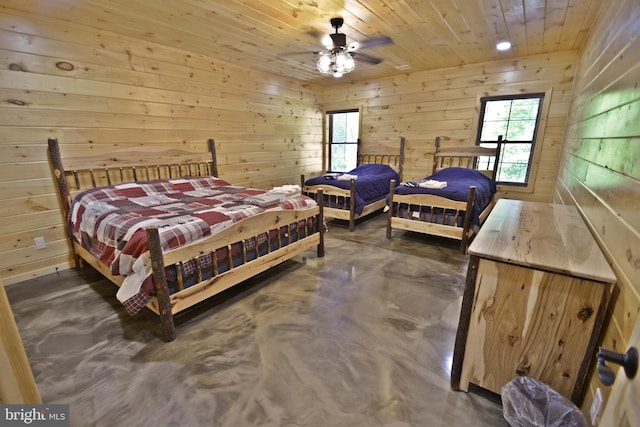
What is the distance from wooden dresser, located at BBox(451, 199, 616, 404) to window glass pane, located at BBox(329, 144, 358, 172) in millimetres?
4594

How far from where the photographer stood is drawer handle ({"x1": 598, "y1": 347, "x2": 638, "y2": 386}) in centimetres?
56

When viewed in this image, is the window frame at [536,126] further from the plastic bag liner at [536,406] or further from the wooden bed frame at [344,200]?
the plastic bag liner at [536,406]

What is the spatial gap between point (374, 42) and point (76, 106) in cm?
318

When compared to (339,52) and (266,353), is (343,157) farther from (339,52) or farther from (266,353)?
(266,353)

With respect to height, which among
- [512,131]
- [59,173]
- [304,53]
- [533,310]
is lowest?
[533,310]

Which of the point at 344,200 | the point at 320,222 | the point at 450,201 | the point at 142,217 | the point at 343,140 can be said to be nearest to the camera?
the point at 142,217

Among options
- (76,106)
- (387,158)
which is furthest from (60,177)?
(387,158)

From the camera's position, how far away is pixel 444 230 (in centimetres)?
337

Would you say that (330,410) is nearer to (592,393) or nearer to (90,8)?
(592,393)

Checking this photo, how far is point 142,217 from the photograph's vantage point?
2225 millimetres

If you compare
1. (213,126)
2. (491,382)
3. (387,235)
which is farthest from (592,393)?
(213,126)

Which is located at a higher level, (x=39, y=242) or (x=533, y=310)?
(x=533, y=310)

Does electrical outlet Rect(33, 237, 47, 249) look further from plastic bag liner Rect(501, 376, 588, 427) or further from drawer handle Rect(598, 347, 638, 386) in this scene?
drawer handle Rect(598, 347, 638, 386)

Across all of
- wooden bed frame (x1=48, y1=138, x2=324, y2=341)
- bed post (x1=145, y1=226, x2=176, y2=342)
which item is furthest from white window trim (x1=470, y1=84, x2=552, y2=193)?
bed post (x1=145, y1=226, x2=176, y2=342)
